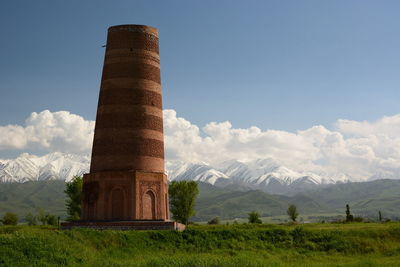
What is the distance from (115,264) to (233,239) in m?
12.2

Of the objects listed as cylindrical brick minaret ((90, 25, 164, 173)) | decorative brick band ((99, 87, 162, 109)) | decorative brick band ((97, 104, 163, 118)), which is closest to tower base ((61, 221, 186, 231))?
cylindrical brick minaret ((90, 25, 164, 173))

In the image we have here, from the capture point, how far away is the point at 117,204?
3778 centimetres

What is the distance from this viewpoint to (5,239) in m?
26.4

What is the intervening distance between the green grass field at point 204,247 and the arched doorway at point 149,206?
4.00 meters

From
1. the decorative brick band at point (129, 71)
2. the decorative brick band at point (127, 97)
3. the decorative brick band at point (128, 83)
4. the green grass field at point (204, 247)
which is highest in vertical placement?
the decorative brick band at point (129, 71)

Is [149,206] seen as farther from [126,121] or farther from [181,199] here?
[181,199]

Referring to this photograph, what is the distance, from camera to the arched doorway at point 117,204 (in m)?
37.5

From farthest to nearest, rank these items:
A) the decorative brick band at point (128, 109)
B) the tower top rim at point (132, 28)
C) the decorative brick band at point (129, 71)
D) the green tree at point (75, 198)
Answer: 1. the green tree at point (75, 198)
2. the tower top rim at point (132, 28)
3. the decorative brick band at point (129, 71)
4. the decorative brick band at point (128, 109)

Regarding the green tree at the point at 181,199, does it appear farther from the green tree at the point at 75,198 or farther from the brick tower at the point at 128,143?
the brick tower at the point at 128,143

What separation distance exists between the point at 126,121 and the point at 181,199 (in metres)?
27.4

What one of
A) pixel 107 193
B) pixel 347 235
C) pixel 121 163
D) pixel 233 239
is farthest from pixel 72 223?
pixel 347 235

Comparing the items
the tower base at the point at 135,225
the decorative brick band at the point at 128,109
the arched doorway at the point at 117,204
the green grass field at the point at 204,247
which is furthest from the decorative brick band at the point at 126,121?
the green grass field at the point at 204,247

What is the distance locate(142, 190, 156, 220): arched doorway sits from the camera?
124 feet

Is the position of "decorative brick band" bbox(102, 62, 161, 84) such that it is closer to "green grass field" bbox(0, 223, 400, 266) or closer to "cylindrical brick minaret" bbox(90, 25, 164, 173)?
"cylindrical brick minaret" bbox(90, 25, 164, 173)
